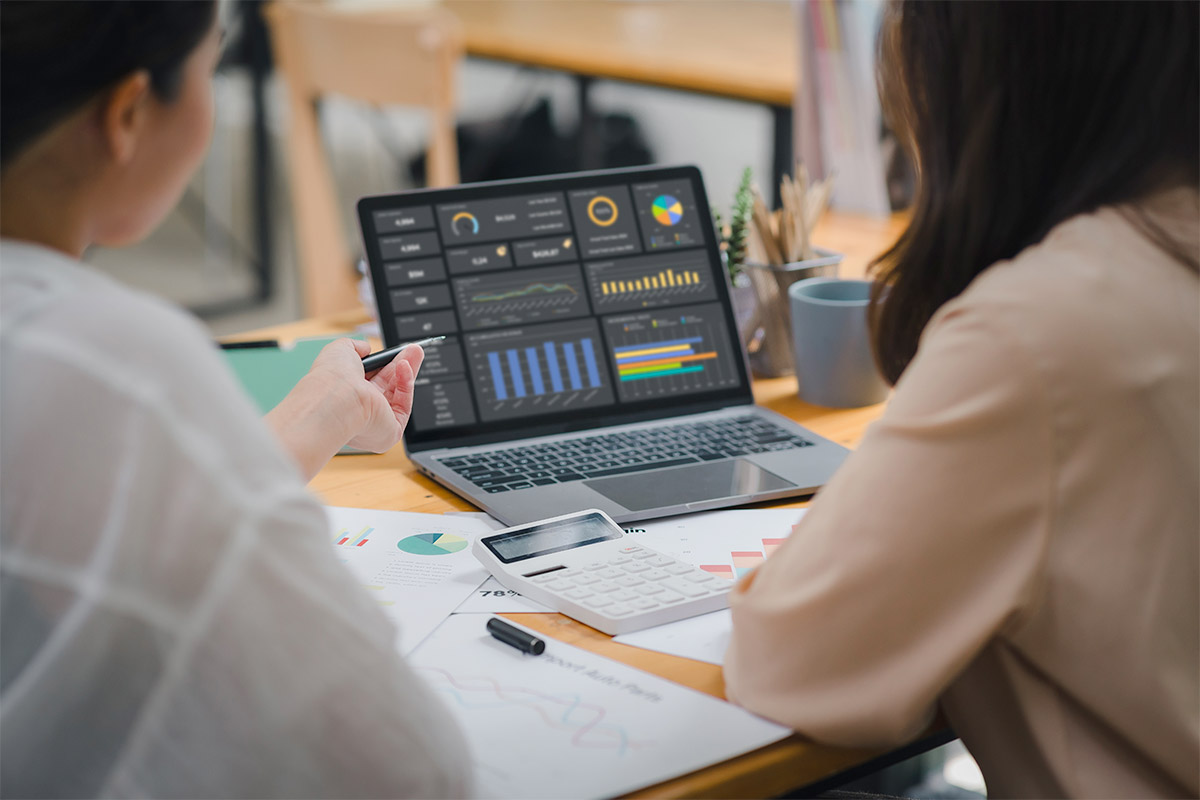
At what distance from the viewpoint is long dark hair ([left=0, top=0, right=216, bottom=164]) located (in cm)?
54

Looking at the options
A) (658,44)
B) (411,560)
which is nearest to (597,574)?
(411,560)

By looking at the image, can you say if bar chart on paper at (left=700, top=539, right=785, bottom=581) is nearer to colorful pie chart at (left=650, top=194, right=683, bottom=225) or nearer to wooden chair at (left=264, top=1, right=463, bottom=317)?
colorful pie chart at (left=650, top=194, right=683, bottom=225)

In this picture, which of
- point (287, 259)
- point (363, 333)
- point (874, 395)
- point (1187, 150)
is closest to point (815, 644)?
point (1187, 150)

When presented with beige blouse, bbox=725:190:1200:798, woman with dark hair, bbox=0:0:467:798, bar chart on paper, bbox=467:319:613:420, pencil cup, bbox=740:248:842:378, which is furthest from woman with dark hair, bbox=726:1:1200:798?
pencil cup, bbox=740:248:842:378

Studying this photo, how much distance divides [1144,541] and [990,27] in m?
0.31

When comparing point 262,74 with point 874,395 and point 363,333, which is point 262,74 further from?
point 874,395

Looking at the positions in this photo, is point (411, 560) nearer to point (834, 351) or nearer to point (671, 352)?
point (671, 352)

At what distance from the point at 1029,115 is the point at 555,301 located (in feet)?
2.14

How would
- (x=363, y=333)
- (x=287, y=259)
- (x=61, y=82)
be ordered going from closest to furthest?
(x=61, y=82), (x=363, y=333), (x=287, y=259)

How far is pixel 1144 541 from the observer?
2.15 ft

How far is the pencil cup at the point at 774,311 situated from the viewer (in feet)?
4.59

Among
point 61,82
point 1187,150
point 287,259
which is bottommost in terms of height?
point 287,259

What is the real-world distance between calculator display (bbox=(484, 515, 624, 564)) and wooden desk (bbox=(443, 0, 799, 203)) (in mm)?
1910

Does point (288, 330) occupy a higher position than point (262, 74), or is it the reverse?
point (262, 74)
